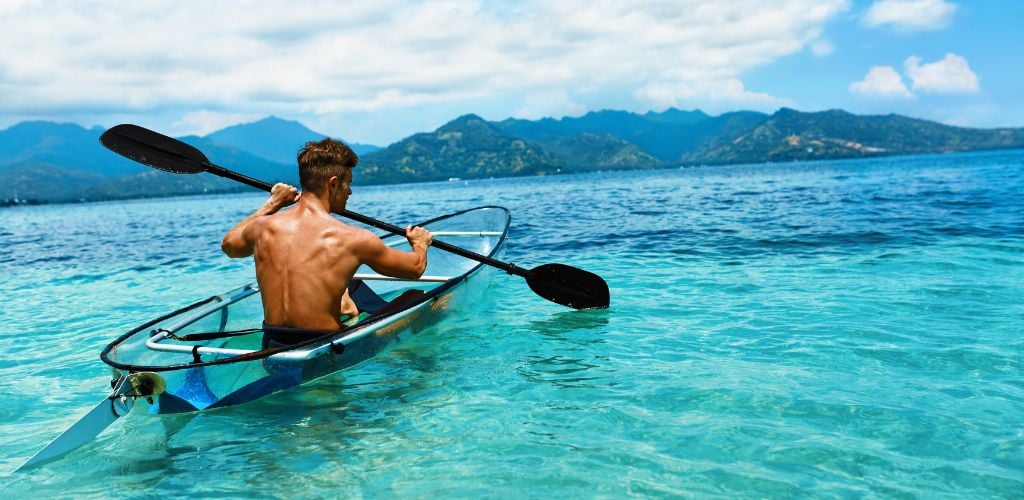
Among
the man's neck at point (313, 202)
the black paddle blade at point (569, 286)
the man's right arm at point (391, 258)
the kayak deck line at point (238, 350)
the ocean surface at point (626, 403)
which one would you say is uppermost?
the man's neck at point (313, 202)

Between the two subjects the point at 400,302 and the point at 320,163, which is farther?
the point at 400,302

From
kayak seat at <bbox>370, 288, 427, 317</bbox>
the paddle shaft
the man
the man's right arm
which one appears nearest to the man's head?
the man

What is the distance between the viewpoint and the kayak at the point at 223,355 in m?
5.46

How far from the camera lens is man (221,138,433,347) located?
594 centimetres

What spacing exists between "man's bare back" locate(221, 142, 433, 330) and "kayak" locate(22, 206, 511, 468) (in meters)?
0.27

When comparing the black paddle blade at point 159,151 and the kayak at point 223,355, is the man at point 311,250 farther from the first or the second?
the black paddle blade at point 159,151

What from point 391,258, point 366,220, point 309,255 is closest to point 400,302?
point 366,220

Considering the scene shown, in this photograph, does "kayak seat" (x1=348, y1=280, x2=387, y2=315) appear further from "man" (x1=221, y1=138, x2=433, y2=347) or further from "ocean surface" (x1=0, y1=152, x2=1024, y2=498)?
"man" (x1=221, y1=138, x2=433, y2=347)

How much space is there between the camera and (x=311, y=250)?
5934 millimetres

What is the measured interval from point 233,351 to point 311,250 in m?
1.29

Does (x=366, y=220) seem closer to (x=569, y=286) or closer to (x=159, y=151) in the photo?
(x=159, y=151)

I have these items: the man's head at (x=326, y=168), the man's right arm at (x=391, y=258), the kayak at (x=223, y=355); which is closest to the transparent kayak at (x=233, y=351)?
the kayak at (x=223, y=355)

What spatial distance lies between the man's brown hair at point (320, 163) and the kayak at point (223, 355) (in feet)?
4.75

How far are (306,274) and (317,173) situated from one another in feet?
3.12
